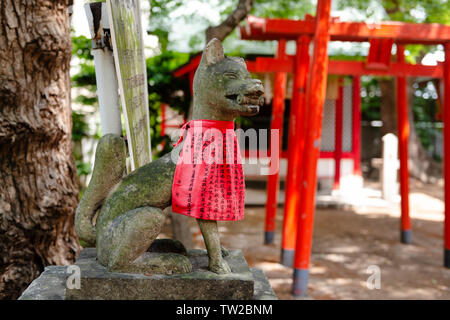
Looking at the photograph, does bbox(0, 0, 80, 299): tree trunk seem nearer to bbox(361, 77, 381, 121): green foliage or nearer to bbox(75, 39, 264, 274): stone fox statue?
bbox(75, 39, 264, 274): stone fox statue

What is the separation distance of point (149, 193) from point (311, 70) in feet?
8.95

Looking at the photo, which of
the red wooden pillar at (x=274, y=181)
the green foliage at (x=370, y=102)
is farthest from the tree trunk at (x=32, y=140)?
the green foliage at (x=370, y=102)

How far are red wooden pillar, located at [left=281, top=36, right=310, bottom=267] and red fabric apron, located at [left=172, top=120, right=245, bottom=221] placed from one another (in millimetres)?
3123

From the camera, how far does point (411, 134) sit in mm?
12906

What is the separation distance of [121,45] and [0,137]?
1.07m

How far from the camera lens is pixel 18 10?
269 centimetres

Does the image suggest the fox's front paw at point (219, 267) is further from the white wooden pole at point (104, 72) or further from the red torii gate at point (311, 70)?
the red torii gate at point (311, 70)

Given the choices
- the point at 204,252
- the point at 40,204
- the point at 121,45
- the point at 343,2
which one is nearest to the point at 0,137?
→ the point at 40,204

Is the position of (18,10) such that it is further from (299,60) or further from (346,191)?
(346,191)

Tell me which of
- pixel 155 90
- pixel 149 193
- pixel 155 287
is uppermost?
pixel 155 90

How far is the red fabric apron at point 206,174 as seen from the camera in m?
1.87

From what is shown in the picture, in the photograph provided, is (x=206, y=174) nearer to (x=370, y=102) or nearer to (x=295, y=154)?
(x=295, y=154)

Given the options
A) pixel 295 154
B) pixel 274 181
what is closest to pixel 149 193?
pixel 295 154

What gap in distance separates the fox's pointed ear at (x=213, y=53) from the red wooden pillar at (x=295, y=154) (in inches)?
123
